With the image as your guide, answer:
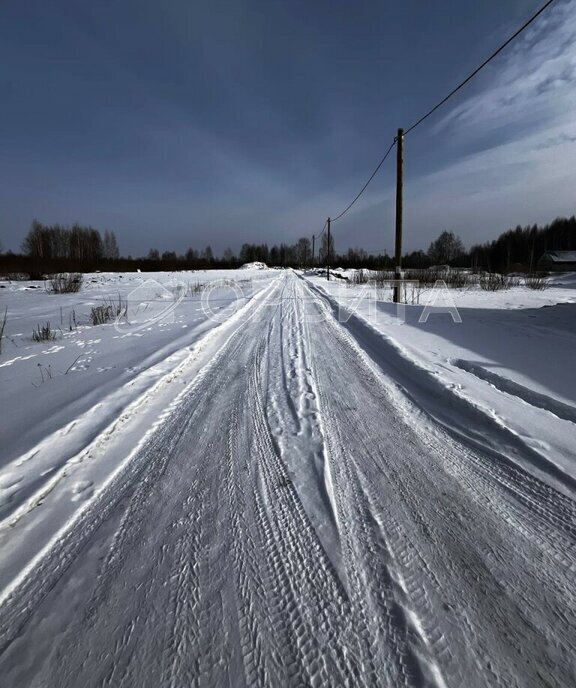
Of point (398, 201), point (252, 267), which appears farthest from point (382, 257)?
point (398, 201)

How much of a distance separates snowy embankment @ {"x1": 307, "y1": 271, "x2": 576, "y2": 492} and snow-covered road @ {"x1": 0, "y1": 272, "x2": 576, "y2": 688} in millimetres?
284

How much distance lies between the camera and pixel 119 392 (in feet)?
10.0

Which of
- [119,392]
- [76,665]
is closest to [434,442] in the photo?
[76,665]

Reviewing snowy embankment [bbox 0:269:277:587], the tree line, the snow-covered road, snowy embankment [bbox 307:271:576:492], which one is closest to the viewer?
the snow-covered road

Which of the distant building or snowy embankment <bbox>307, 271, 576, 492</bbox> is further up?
the distant building

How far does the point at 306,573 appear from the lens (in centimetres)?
132

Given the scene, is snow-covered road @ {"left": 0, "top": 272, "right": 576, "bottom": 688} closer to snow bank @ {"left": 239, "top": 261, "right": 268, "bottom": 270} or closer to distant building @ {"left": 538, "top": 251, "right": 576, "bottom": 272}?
distant building @ {"left": 538, "top": 251, "right": 576, "bottom": 272}

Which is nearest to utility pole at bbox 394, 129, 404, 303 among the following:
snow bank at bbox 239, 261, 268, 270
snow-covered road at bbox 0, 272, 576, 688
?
snow-covered road at bbox 0, 272, 576, 688

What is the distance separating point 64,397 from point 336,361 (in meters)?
3.09

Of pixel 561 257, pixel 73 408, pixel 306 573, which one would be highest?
pixel 561 257

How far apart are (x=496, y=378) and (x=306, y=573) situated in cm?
308

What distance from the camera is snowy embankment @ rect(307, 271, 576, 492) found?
2.19m

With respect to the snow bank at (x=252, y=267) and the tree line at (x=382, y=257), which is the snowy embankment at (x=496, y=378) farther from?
the snow bank at (x=252, y=267)

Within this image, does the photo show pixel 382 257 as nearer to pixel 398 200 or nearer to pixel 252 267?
pixel 252 267
